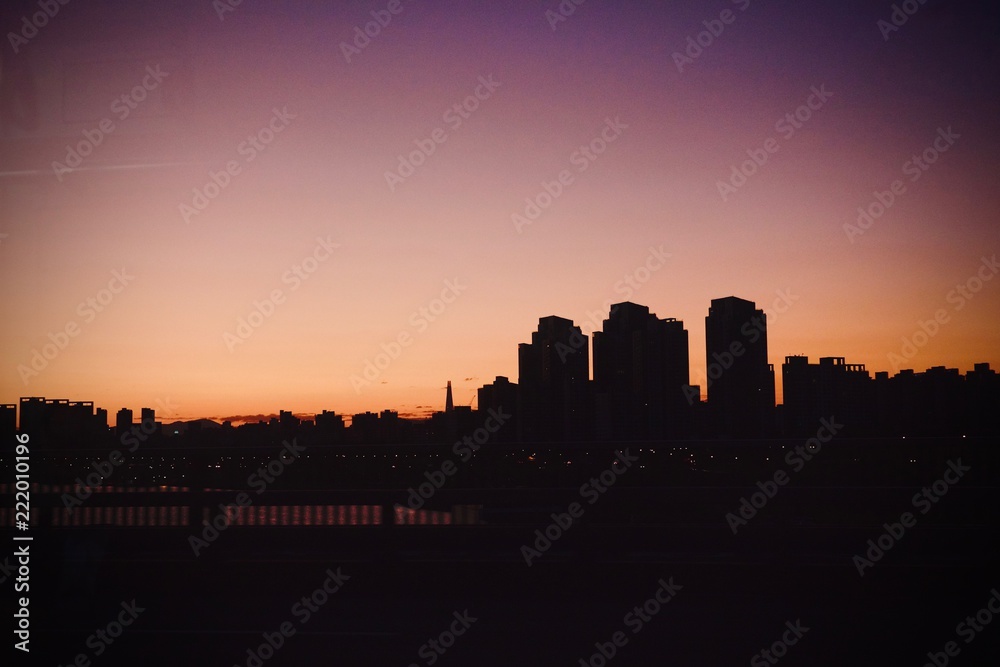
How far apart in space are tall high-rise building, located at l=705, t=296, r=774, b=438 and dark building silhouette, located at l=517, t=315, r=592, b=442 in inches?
310

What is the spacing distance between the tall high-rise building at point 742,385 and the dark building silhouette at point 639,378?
10.7ft

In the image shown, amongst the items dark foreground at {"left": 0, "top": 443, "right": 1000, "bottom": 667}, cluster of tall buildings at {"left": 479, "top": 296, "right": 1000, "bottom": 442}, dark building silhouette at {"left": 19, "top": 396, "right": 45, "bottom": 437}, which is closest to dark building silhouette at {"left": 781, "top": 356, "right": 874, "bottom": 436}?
cluster of tall buildings at {"left": 479, "top": 296, "right": 1000, "bottom": 442}

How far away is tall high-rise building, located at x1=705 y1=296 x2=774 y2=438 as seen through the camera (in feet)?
104

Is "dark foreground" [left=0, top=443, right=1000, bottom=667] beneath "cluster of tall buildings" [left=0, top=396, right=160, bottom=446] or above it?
beneath

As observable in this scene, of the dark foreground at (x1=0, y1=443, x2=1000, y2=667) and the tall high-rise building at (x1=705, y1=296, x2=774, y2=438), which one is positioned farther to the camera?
the tall high-rise building at (x1=705, y1=296, x2=774, y2=438)

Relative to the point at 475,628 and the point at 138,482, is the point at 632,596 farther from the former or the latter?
the point at 138,482

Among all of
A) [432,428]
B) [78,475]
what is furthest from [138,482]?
[432,428]

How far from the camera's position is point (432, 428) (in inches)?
819

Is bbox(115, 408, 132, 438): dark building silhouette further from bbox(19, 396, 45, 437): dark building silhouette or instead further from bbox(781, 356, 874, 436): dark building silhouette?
bbox(781, 356, 874, 436): dark building silhouette

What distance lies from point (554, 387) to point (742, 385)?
13.1 meters

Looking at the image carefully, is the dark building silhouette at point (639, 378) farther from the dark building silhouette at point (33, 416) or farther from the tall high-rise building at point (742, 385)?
the dark building silhouette at point (33, 416)

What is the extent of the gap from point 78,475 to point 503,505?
198 inches

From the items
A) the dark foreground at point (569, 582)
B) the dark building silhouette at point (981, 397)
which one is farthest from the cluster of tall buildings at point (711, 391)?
the dark foreground at point (569, 582)

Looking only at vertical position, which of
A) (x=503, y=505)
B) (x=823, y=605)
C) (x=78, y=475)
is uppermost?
(x=78, y=475)
